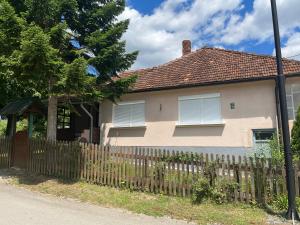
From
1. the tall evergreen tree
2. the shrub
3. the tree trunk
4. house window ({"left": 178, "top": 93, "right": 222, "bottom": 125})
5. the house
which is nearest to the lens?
the shrub

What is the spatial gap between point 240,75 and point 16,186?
34.6 feet

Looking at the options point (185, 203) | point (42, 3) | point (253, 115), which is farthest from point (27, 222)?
point (253, 115)

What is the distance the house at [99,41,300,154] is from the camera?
47.7 feet

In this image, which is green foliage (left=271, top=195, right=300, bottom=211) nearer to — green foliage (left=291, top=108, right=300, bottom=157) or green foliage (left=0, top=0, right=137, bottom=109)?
green foliage (left=291, top=108, right=300, bottom=157)

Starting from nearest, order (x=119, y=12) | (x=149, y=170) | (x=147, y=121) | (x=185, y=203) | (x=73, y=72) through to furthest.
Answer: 1. (x=185, y=203)
2. (x=149, y=170)
3. (x=73, y=72)
4. (x=119, y=12)
5. (x=147, y=121)

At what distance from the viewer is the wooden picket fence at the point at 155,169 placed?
8422 millimetres

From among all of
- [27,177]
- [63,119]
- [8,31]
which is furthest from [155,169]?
[63,119]

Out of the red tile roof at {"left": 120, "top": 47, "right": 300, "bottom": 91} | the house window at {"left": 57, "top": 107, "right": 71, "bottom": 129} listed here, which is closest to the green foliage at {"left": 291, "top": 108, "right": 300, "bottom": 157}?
the red tile roof at {"left": 120, "top": 47, "right": 300, "bottom": 91}

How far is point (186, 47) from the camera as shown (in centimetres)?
2238

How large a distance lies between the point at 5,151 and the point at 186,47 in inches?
514

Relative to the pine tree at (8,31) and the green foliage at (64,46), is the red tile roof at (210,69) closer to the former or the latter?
the green foliage at (64,46)

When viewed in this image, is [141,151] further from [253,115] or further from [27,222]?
[253,115]

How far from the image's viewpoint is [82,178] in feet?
38.1

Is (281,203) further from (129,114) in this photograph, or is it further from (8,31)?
(129,114)
